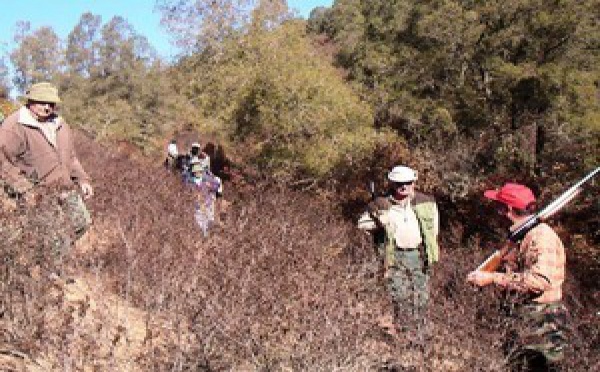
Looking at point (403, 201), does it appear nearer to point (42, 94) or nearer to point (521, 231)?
point (521, 231)

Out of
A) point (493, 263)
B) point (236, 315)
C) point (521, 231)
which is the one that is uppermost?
point (521, 231)

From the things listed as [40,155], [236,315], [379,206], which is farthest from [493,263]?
[40,155]

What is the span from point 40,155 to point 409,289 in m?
2.50

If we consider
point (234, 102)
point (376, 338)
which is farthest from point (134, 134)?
point (376, 338)

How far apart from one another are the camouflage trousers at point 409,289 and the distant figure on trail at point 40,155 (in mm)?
2000

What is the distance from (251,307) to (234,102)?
1393 centimetres

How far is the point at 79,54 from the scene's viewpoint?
43.4m

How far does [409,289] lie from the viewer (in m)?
4.25

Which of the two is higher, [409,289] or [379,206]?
[379,206]

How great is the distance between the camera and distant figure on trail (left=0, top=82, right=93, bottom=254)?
13.1 feet

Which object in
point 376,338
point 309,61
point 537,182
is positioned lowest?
point 537,182

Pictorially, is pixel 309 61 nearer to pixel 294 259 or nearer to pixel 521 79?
pixel 521 79

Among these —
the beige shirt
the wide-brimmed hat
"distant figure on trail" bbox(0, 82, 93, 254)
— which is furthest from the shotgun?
the wide-brimmed hat

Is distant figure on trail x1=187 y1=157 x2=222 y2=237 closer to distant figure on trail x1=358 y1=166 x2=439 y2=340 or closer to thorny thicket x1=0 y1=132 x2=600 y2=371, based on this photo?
thorny thicket x1=0 y1=132 x2=600 y2=371
